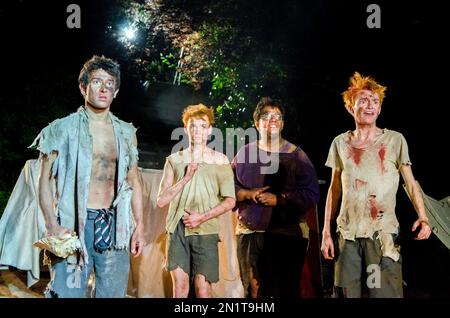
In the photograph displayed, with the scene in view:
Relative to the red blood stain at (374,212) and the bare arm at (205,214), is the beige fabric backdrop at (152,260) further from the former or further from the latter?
the red blood stain at (374,212)

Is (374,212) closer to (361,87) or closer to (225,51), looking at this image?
(361,87)

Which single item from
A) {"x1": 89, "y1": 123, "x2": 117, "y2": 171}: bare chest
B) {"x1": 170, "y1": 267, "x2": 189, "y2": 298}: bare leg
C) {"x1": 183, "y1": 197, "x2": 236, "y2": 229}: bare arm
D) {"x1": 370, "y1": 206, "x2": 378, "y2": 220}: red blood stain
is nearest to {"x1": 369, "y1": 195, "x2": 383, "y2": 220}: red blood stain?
{"x1": 370, "y1": 206, "x2": 378, "y2": 220}: red blood stain

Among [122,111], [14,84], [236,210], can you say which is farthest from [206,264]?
[122,111]

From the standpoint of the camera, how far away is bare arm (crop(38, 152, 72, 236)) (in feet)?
11.2

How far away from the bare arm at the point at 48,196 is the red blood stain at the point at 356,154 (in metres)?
2.66

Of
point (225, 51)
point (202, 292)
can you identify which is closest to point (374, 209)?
point (202, 292)

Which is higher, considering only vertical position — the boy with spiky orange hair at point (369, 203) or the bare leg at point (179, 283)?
the boy with spiky orange hair at point (369, 203)

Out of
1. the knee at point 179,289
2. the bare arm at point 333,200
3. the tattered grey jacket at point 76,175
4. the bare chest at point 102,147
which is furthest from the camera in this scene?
the bare arm at point 333,200

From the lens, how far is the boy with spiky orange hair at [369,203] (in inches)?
153

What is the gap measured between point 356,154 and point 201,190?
155 cm

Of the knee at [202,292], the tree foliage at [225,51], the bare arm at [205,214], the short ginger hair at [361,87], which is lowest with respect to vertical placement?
the knee at [202,292]

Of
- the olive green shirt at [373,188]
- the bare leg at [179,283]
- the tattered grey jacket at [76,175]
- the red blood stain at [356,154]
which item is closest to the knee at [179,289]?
the bare leg at [179,283]

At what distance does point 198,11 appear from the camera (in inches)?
299
